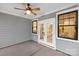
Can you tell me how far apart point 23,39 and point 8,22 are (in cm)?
243

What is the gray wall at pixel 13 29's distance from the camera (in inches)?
246

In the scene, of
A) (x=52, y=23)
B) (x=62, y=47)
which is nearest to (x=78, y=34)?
(x=62, y=47)

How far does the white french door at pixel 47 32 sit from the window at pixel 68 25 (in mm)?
737

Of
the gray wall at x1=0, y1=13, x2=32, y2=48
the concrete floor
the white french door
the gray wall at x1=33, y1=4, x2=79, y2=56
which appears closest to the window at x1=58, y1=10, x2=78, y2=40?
the gray wall at x1=33, y1=4, x2=79, y2=56

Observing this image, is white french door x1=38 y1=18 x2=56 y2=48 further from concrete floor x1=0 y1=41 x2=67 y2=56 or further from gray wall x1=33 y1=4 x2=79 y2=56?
concrete floor x1=0 y1=41 x2=67 y2=56

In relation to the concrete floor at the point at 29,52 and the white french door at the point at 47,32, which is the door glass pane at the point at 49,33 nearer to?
the white french door at the point at 47,32

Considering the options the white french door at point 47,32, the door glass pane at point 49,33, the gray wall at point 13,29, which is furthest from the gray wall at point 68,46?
the gray wall at point 13,29

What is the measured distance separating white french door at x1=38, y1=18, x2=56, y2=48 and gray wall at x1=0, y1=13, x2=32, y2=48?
64.3 inches

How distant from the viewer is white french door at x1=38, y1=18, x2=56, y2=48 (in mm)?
5879

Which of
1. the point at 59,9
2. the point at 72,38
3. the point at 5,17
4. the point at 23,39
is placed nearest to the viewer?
the point at 72,38

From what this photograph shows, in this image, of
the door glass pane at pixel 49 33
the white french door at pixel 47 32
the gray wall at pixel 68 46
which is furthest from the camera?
the door glass pane at pixel 49 33

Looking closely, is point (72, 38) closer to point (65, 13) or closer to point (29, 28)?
point (65, 13)

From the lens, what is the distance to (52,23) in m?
5.92

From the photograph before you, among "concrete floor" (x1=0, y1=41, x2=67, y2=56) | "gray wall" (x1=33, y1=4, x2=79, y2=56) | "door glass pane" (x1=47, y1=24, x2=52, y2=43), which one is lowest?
"concrete floor" (x1=0, y1=41, x2=67, y2=56)
